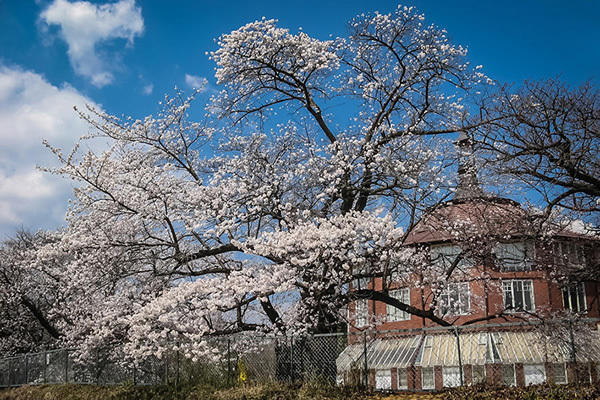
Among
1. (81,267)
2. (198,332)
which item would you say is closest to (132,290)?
(81,267)

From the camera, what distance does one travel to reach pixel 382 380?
14.2 m

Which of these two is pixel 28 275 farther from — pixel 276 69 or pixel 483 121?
pixel 483 121

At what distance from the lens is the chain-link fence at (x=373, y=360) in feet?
43.0

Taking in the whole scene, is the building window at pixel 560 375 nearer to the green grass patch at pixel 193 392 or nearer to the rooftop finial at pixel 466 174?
the green grass patch at pixel 193 392

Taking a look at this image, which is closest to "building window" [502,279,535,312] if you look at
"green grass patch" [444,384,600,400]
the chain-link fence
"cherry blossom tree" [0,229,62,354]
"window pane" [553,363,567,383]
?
the chain-link fence

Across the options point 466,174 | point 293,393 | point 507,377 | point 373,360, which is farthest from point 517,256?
point 293,393

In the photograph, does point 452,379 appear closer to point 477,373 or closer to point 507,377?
point 507,377

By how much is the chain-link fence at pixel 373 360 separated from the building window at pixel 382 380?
0.08 feet

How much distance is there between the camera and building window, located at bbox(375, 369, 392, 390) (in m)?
13.9

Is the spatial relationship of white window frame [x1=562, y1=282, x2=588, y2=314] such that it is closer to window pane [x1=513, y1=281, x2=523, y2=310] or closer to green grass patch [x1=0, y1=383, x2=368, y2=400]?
window pane [x1=513, y1=281, x2=523, y2=310]

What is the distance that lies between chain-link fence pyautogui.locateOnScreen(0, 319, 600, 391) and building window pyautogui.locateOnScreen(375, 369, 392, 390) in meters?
0.02

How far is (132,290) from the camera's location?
795 inches

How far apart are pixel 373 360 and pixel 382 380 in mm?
490

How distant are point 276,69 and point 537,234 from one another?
9.42 meters
